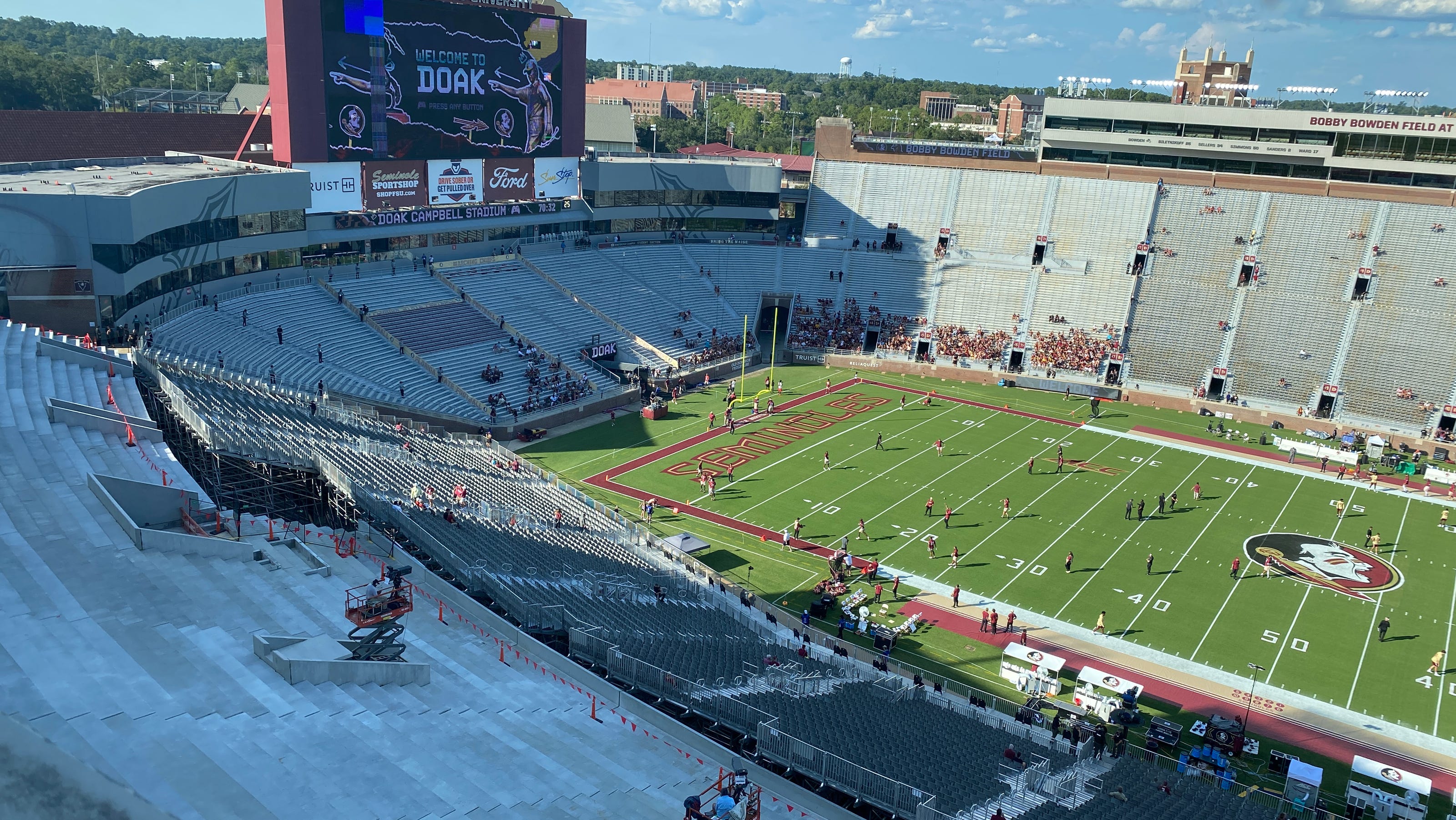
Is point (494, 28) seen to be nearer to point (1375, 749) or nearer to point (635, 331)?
point (635, 331)

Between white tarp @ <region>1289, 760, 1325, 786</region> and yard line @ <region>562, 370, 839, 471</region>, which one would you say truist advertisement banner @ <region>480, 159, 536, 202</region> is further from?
white tarp @ <region>1289, 760, 1325, 786</region>

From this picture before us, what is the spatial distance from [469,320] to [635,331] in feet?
26.5

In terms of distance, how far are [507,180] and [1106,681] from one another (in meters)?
37.8

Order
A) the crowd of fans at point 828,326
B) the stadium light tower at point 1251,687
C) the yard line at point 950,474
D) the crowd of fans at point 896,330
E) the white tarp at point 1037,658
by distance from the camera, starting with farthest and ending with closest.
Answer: the crowd of fans at point 828,326, the crowd of fans at point 896,330, the yard line at point 950,474, the white tarp at point 1037,658, the stadium light tower at point 1251,687

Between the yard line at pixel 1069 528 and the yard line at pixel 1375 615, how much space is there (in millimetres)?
8199

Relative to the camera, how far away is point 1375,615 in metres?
27.2

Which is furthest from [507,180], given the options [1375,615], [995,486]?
[1375,615]

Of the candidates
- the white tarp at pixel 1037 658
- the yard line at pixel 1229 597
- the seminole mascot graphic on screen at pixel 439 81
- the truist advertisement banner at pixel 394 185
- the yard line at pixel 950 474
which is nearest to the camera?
the white tarp at pixel 1037 658

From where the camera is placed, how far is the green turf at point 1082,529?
2516 centimetres

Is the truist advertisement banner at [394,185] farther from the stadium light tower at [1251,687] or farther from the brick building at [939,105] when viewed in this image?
the brick building at [939,105]

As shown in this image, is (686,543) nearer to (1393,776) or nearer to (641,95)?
(1393,776)

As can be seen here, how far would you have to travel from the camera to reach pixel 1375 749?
2141 centimetres

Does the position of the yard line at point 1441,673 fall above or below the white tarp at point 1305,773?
below

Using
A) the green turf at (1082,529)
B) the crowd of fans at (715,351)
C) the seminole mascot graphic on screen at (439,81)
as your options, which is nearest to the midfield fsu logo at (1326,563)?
the green turf at (1082,529)
